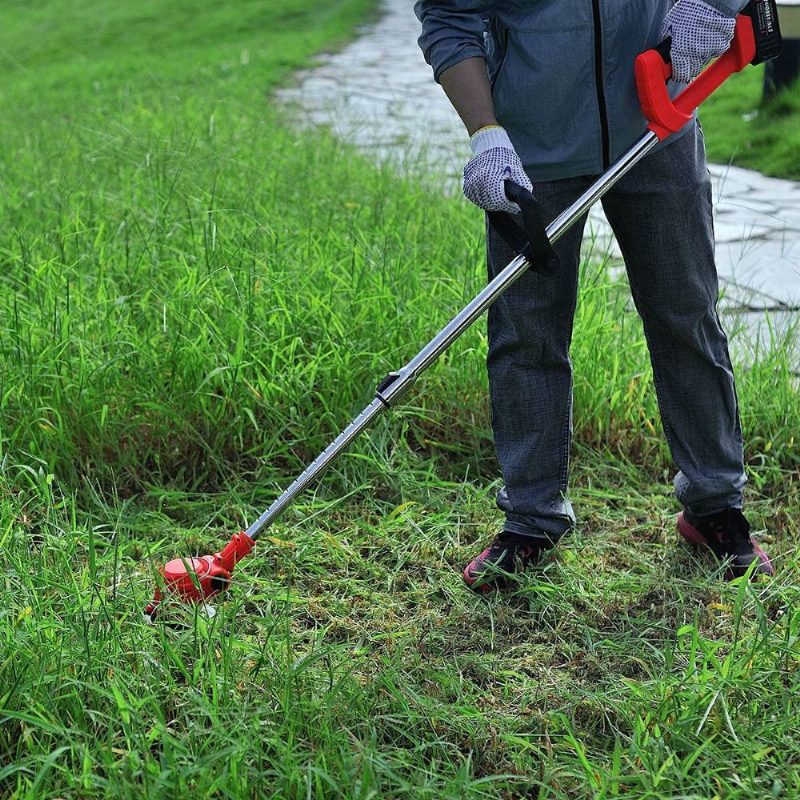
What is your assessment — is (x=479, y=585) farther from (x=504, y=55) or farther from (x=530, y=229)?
(x=504, y=55)

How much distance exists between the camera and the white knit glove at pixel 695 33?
2.16 metres

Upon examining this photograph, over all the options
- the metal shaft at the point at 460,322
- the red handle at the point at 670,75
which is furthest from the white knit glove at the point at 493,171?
the red handle at the point at 670,75

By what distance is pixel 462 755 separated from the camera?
2.03 meters

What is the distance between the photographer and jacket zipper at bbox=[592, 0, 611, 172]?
221 cm

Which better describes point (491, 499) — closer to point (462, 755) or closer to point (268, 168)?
point (462, 755)

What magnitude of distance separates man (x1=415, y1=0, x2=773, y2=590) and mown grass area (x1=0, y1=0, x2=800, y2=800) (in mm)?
200

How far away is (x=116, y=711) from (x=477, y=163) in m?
1.26

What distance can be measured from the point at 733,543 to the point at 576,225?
2.75 ft

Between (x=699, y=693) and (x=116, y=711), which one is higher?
(x=116, y=711)

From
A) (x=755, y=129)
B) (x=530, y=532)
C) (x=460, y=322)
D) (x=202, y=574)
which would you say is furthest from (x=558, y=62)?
(x=755, y=129)

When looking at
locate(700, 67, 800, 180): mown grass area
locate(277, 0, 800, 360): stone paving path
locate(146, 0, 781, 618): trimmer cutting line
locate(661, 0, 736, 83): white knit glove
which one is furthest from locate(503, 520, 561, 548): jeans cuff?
locate(700, 67, 800, 180): mown grass area

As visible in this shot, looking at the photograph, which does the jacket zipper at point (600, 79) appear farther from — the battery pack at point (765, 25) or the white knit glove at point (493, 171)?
the battery pack at point (765, 25)

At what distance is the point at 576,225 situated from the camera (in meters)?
2.45

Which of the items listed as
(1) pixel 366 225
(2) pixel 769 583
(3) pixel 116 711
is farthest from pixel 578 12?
(1) pixel 366 225
